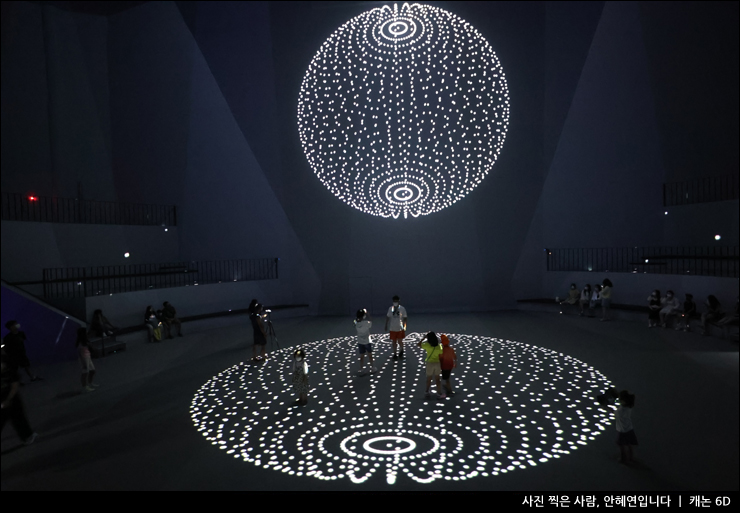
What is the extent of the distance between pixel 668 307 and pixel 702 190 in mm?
3546

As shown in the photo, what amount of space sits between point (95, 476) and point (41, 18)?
14823 mm

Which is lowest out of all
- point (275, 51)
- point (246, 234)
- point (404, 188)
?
point (246, 234)

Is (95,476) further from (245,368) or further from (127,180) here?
(127,180)

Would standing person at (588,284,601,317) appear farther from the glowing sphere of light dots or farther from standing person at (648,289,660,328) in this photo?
the glowing sphere of light dots

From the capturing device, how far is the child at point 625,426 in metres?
A: 4.09

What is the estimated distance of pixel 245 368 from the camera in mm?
8086

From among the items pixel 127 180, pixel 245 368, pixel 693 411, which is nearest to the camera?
pixel 693 411

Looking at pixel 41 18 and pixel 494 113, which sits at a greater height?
pixel 41 18

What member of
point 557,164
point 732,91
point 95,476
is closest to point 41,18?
point 95,476

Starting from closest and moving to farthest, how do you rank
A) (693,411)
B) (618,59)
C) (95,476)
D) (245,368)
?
1. (95,476)
2. (693,411)
3. (245,368)
4. (618,59)

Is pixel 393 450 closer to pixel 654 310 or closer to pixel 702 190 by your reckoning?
pixel 654 310

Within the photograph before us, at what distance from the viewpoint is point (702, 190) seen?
37.4ft

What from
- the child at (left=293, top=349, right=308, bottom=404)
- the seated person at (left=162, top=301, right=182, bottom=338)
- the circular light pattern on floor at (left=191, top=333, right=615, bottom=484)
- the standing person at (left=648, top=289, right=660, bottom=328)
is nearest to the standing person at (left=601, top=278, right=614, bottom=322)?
the standing person at (left=648, top=289, right=660, bottom=328)

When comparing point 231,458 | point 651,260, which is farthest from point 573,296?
point 231,458
